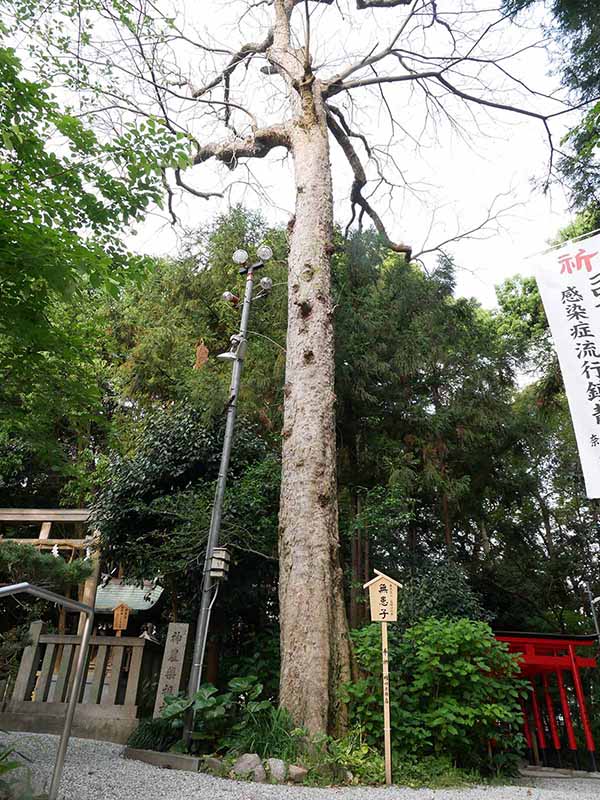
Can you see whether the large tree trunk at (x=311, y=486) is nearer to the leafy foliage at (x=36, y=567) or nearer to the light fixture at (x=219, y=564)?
the light fixture at (x=219, y=564)

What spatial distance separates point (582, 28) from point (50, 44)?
5469 mm

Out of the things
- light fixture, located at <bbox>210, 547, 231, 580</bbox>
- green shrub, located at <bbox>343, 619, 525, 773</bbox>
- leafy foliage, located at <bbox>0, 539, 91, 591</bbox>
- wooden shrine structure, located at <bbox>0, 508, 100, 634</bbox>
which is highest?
wooden shrine structure, located at <bbox>0, 508, 100, 634</bbox>

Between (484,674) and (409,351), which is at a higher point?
(409,351)

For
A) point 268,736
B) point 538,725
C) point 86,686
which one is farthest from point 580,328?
point 86,686

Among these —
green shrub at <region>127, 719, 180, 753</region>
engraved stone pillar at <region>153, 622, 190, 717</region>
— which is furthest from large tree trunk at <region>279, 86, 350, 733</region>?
engraved stone pillar at <region>153, 622, 190, 717</region>

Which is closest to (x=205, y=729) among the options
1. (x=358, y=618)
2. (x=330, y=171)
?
(x=358, y=618)

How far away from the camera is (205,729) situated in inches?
170

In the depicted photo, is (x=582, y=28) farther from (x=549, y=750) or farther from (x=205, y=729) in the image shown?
(x=549, y=750)

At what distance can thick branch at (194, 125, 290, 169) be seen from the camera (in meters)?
7.49

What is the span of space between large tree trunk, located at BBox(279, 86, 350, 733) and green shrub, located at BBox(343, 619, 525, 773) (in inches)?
8.4

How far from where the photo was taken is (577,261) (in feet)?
14.6

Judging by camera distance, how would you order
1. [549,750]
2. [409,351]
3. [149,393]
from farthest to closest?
1. [149,393]
2. [549,750]
3. [409,351]

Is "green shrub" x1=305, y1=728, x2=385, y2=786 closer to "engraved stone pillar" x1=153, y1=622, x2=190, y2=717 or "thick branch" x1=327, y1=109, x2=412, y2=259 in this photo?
"engraved stone pillar" x1=153, y1=622, x2=190, y2=717

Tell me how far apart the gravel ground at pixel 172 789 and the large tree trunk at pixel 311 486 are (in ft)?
2.64
